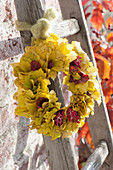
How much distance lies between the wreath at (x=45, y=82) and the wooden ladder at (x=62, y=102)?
0.21ft

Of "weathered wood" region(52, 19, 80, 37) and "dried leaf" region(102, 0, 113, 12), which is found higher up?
"dried leaf" region(102, 0, 113, 12)

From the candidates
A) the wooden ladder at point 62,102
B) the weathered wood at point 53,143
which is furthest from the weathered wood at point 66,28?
the weathered wood at point 53,143

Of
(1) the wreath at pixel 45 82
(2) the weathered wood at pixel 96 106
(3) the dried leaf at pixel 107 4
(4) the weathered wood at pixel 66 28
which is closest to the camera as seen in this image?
(1) the wreath at pixel 45 82

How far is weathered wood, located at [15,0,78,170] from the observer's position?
63 centimetres

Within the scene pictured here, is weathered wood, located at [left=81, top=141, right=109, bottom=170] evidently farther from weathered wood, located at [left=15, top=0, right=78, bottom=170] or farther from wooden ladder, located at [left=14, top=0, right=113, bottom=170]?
weathered wood, located at [left=15, top=0, right=78, bottom=170]

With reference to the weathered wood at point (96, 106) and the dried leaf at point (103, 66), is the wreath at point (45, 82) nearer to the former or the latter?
the weathered wood at point (96, 106)

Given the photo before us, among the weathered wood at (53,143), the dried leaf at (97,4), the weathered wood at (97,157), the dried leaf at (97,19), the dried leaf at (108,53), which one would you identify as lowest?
the weathered wood at (97,157)

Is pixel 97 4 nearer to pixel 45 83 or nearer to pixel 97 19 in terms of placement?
pixel 97 19

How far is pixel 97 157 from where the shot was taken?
2.87 feet

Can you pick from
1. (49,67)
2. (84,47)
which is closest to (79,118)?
(49,67)

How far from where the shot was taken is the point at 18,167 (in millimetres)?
908

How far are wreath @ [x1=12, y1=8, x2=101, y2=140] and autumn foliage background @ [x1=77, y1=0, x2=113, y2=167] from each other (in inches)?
24.7

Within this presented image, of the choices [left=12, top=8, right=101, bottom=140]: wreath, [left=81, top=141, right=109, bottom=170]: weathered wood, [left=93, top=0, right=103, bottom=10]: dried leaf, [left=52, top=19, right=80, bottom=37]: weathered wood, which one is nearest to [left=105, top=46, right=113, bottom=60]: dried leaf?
[left=93, top=0, right=103, bottom=10]: dried leaf

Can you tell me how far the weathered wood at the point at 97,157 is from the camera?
32.6 inches
